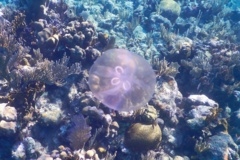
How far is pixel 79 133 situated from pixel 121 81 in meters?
1.57

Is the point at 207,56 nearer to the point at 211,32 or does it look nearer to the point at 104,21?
the point at 211,32

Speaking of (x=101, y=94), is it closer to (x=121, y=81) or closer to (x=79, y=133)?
(x=121, y=81)

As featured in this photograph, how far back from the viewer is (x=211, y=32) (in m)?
12.3

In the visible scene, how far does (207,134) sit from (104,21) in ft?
23.6

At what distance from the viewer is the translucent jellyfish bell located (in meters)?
4.62

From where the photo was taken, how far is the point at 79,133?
511 centimetres

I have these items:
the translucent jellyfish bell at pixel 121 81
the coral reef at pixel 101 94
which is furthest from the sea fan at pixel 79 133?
the translucent jellyfish bell at pixel 121 81

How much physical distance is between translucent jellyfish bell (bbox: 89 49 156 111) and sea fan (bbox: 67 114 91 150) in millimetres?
825

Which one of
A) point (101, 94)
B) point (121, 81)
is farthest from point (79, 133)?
point (121, 81)

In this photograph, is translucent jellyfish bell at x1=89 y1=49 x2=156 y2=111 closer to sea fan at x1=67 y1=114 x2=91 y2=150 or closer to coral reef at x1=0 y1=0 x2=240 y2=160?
coral reef at x1=0 y1=0 x2=240 y2=160

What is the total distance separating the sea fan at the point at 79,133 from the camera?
5.11 meters

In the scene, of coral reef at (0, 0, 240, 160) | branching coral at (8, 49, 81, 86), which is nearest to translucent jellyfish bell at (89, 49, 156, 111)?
coral reef at (0, 0, 240, 160)

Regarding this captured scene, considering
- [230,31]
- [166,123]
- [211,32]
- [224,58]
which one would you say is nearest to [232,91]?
[224,58]

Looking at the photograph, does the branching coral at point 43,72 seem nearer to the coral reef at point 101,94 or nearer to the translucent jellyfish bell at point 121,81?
the coral reef at point 101,94
